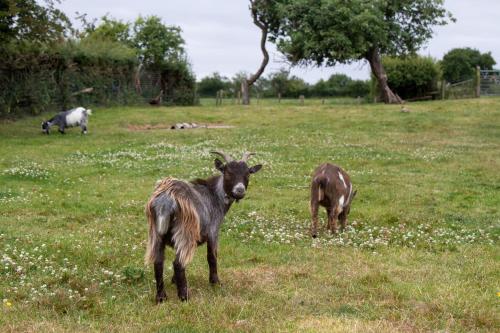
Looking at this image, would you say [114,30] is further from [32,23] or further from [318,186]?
[318,186]

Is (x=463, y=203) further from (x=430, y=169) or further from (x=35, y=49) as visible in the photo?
(x=35, y=49)

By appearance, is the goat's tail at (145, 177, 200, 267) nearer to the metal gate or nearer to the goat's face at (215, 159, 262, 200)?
the goat's face at (215, 159, 262, 200)

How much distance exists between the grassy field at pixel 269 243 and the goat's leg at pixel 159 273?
0.46 ft

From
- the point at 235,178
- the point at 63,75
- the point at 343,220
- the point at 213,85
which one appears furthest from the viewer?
the point at 213,85

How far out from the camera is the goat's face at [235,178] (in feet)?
28.5

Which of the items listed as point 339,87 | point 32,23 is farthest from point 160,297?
point 339,87

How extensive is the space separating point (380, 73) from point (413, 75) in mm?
5133

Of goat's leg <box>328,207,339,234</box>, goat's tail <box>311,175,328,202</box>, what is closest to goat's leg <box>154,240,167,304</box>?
goat's tail <box>311,175,328,202</box>

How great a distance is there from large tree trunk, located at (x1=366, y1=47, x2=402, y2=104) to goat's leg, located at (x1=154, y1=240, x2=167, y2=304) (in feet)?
139

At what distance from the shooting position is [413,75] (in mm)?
51844

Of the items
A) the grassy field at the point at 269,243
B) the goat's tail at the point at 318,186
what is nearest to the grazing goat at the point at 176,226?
the grassy field at the point at 269,243

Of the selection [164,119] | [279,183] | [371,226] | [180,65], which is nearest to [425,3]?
[180,65]

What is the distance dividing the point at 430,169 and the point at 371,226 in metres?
7.99

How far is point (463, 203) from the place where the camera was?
14.9 meters
